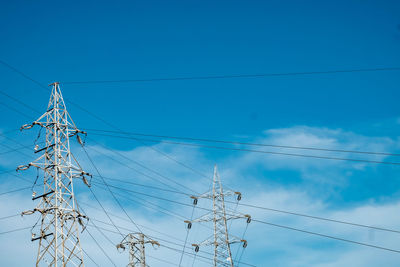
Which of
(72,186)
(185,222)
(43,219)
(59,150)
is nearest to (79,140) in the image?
(59,150)

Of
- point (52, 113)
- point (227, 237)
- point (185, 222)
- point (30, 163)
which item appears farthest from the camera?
point (185, 222)

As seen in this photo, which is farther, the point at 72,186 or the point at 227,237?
the point at 227,237

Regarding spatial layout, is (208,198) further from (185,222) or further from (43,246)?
(43,246)

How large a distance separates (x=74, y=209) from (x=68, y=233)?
1.47 meters

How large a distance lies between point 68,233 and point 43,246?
149cm

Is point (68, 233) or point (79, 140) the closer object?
point (68, 233)

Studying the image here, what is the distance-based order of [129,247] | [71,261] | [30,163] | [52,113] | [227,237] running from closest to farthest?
[71,261]
[30,163]
[52,113]
[227,237]
[129,247]

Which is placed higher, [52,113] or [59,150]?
[52,113]

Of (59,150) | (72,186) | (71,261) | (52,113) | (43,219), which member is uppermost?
(52,113)

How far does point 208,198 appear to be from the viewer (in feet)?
128

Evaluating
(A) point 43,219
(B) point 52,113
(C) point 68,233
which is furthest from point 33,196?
(B) point 52,113

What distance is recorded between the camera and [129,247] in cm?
4300

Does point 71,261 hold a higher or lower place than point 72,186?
lower

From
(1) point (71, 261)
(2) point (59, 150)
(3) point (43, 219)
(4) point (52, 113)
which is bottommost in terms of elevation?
(1) point (71, 261)
